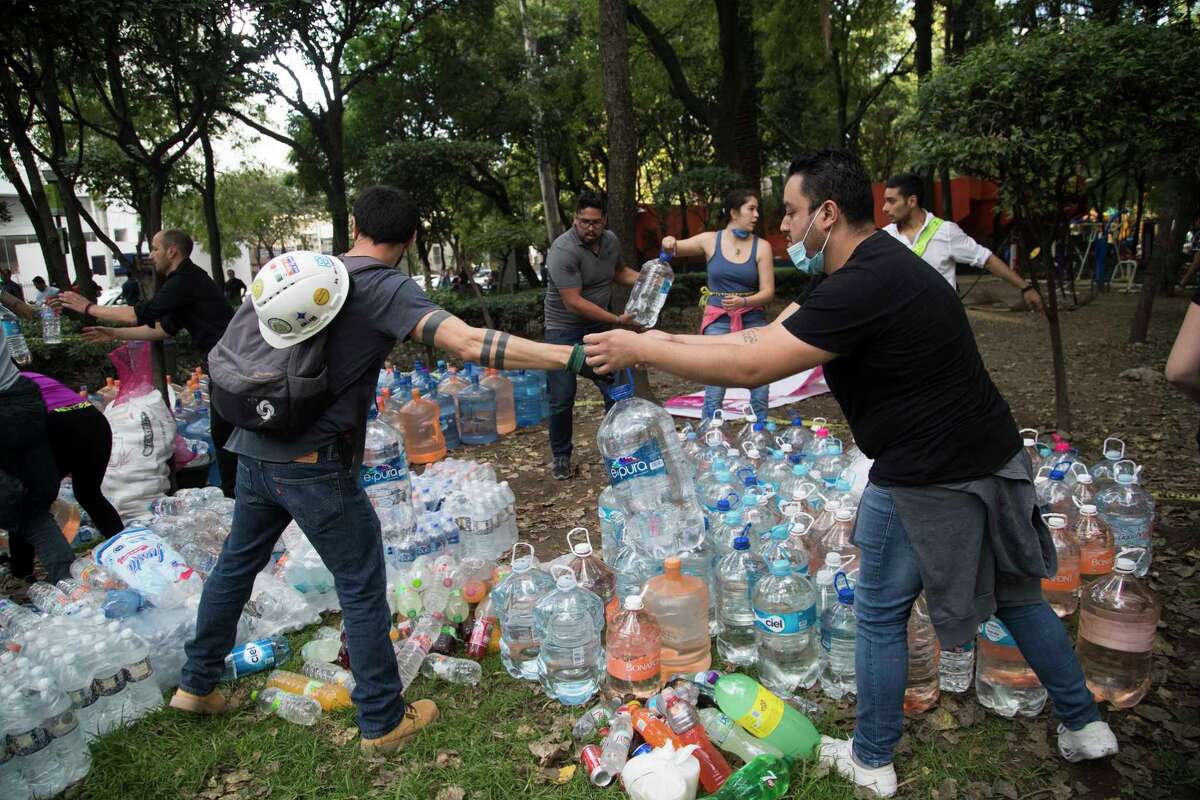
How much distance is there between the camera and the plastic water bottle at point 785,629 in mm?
2835

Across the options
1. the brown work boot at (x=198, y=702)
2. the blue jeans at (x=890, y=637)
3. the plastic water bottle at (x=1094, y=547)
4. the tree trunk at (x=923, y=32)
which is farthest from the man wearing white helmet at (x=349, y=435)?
the tree trunk at (x=923, y=32)

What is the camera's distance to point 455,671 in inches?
127

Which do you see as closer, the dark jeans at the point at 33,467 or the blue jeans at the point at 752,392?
the dark jeans at the point at 33,467

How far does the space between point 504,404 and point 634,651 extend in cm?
475

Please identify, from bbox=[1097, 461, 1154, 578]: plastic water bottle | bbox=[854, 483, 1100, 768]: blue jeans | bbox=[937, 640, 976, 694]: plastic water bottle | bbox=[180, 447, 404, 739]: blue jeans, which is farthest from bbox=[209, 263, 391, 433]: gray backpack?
bbox=[1097, 461, 1154, 578]: plastic water bottle

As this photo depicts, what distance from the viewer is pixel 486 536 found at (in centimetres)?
429

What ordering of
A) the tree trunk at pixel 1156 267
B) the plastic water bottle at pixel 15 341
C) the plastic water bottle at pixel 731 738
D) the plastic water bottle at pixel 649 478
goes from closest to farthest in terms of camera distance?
the plastic water bottle at pixel 731 738 < the plastic water bottle at pixel 649 478 < the plastic water bottle at pixel 15 341 < the tree trunk at pixel 1156 267

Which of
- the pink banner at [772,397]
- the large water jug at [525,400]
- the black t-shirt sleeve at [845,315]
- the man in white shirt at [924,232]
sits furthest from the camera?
the large water jug at [525,400]

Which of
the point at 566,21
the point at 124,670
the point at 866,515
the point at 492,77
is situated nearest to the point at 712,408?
the point at 866,515

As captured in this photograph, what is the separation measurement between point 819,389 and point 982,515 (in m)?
5.54

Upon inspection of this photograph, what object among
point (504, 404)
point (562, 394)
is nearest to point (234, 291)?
point (504, 404)

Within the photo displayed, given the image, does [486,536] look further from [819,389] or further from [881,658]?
[819,389]

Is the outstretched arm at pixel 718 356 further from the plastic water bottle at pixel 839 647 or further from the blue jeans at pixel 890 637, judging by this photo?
the plastic water bottle at pixel 839 647

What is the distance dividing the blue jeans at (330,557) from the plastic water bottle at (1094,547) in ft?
9.91
